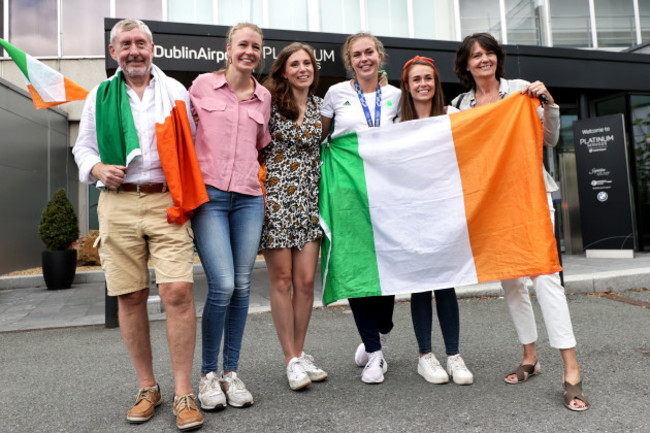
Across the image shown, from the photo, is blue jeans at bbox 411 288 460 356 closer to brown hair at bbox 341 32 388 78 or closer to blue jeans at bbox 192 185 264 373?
blue jeans at bbox 192 185 264 373

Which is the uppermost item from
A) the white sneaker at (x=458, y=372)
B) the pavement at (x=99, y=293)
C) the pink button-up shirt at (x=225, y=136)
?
the pink button-up shirt at (x=225, y=136)

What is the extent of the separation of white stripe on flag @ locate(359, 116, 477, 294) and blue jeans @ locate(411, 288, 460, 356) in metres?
0.11

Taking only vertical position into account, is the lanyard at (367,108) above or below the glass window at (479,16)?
below

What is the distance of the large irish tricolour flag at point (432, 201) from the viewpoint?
128 inches

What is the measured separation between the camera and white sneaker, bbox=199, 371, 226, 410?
2830 mm

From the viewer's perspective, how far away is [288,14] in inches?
547

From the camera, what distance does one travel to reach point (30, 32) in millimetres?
14242

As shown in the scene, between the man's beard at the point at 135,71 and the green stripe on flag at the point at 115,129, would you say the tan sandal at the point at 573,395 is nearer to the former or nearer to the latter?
the green stripe on flag at the point at 115,129

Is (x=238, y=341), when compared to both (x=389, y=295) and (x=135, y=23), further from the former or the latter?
(x=135, y=23)

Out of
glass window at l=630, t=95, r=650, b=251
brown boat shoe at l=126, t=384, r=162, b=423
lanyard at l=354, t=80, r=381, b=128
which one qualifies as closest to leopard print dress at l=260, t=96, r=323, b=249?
lanyard at l=354, t=80, r=381, b=128

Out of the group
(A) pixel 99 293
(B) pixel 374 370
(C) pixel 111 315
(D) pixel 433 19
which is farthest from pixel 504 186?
(D) pixel 433 19

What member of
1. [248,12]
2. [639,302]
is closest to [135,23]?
[639,302]

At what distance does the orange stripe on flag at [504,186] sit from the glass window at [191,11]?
12.1 metres

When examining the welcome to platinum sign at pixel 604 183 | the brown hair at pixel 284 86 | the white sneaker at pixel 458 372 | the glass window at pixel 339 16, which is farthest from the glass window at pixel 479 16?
the white sneaker at pixel 458 372
